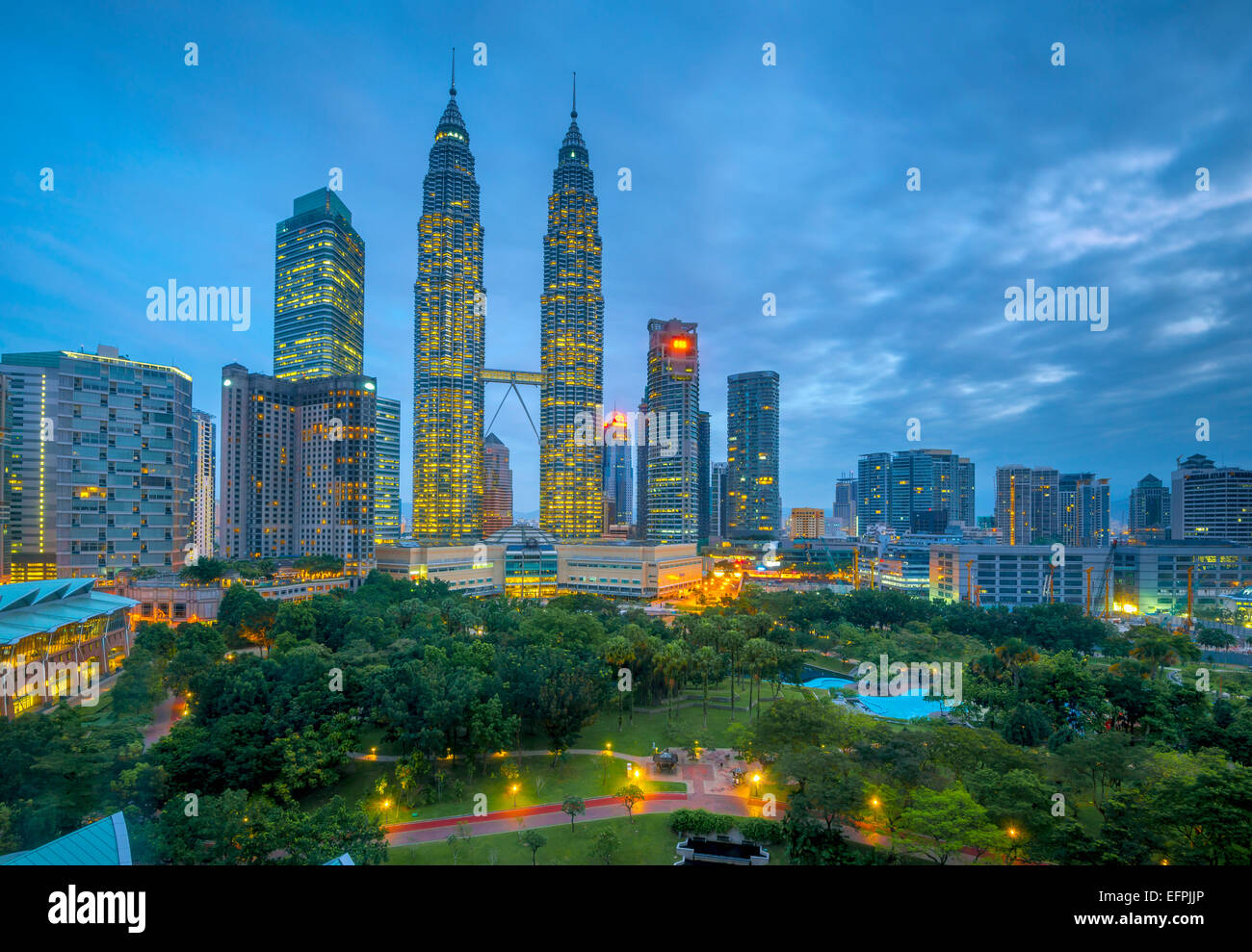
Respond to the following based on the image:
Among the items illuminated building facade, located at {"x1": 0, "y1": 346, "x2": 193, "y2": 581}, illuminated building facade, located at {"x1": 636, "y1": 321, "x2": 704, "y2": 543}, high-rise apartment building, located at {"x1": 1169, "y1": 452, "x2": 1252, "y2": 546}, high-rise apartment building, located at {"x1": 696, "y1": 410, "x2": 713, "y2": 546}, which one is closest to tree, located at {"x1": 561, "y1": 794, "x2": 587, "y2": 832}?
illuminated building facade, located at {"x1": 0, "y1": 346, "x2": 193, "y2": 581}

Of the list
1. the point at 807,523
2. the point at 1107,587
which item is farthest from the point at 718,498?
the point at 1107,587

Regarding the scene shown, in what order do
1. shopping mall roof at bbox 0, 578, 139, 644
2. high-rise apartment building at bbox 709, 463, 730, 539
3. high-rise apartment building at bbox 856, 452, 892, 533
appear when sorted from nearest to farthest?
shopping mall roof at bbox 0, 578, 139, 644
high-rise apartment building at bbox 856, 452, 892, 533
high-rise apartment building at bbox 709, 463, 730, 539

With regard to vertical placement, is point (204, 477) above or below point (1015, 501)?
above

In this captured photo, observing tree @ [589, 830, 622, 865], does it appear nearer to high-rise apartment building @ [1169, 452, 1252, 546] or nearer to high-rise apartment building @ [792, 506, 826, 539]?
high-rise apartment building @ [1169, 452, 1252, 546]

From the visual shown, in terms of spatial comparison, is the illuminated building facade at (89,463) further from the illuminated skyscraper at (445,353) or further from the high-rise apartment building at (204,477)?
the high-rise apartment building at (204,477)

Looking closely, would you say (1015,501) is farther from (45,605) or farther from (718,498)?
(45,605)
